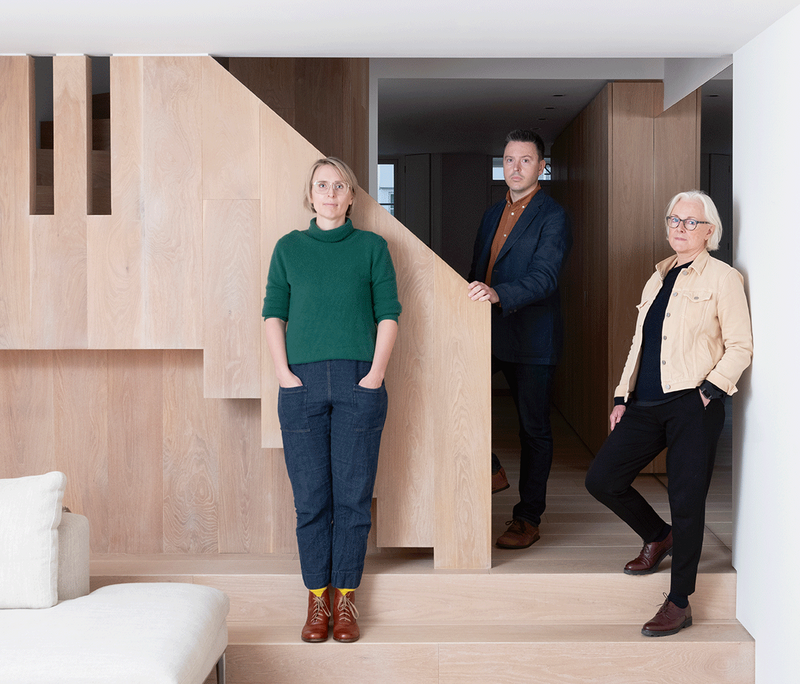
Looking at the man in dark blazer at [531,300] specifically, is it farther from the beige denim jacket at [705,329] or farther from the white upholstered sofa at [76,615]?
the white upholstered sofa at [76,615]

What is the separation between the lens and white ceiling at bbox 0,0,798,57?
251 centimetres

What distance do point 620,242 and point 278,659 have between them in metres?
2.97

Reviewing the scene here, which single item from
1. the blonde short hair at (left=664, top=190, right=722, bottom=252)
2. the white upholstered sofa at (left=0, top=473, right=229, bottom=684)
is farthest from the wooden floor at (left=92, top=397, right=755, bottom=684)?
the blonde short hair at (left=664, top=190, right=722, bottom=252)

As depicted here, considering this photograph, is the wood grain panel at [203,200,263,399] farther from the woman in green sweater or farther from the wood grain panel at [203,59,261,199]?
the woman in green sweater

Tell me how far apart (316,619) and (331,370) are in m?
0.88

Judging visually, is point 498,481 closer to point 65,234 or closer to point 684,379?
point 684,379

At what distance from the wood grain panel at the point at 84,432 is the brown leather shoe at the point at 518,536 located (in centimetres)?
164

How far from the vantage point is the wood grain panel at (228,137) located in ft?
9.90

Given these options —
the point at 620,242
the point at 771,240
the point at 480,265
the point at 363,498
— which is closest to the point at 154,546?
the point at 363,498

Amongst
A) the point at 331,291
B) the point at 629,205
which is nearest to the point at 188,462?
the point at 331,291

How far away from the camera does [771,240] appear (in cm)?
273

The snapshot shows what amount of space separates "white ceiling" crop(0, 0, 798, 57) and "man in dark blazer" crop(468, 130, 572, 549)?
0.51 meters

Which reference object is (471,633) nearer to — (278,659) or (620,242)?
(278,659)

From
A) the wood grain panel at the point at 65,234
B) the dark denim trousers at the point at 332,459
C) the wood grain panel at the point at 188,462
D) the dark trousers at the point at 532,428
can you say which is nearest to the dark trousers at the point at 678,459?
the dark trousers at the point at 532,428
